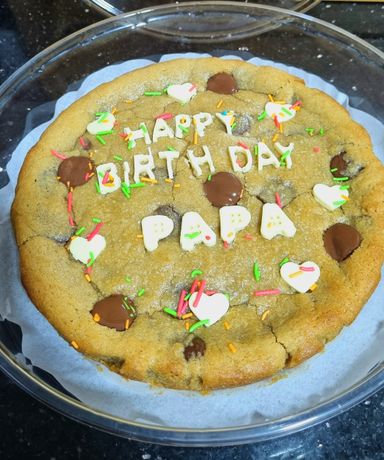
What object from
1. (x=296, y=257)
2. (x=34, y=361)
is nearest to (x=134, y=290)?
(x=34, y=361)

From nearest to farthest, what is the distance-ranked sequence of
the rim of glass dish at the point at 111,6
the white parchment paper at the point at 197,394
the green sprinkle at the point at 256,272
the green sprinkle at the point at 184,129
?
the white parchment paper at the point at 197,394 → the green sprinkle at the point at 256,272 → the green sprinkle at the point at 184,129 → the rim of glass dish at the point at 111,6

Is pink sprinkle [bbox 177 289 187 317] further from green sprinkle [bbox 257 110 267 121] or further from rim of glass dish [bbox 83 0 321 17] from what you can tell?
rim of glass dish [bbox 83 0 321 17]

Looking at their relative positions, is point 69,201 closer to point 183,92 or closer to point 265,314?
point 183,92

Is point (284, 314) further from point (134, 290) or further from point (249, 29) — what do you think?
point (249, 29)

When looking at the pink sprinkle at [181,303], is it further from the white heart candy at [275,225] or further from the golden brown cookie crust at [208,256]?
the white heart candy at [275,225]

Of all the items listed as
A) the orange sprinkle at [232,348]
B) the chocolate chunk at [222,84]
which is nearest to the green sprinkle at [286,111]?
the chocolate chunk at [222,84]

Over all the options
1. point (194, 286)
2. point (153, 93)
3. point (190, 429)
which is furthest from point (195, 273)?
point (153, 93)
